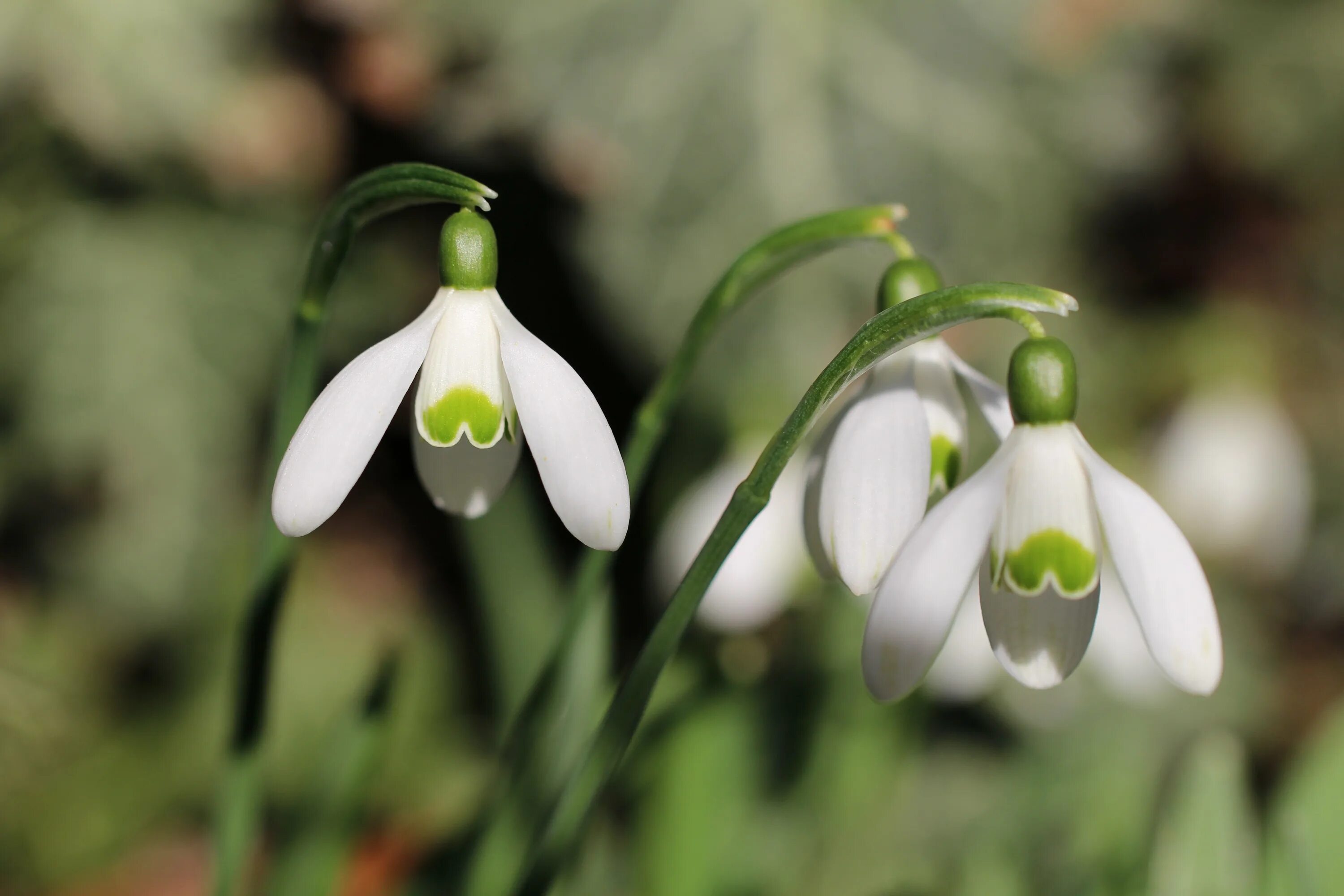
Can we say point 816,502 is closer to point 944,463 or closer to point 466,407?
point 944,463

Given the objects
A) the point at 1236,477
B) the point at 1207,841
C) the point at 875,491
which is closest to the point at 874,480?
the point at 875,491

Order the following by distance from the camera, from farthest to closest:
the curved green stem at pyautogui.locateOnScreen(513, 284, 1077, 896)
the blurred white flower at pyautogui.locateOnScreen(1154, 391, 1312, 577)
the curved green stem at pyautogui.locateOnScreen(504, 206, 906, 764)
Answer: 1. the blurred white flower at pyautogui.locateOnScreen(1154, 391, 1312, 577)
2. the curved green stem at pyautogui.locateOnScreen(504, 206, 906, 764)
3. the curved green stem at pyautogui.locateOnScreen(513, 284, 1077, 896)

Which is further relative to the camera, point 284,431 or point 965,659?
point 965,659

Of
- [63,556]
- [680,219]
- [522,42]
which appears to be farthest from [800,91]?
[63,556]

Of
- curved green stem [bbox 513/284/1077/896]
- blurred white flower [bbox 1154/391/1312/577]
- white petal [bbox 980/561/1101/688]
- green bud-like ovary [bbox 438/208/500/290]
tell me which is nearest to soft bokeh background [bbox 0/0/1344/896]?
blurred white flower [bbox 1154/391/1312/577]

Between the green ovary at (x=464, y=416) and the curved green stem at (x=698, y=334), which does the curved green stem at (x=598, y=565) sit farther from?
the green ovary at (x=464, y=416)

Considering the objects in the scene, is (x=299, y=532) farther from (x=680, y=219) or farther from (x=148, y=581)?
(x=148, y=581)

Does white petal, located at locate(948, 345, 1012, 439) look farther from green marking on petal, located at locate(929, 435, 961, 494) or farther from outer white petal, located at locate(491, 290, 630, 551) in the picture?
outer white petal, located at locate(491, 290, 630, 551)
